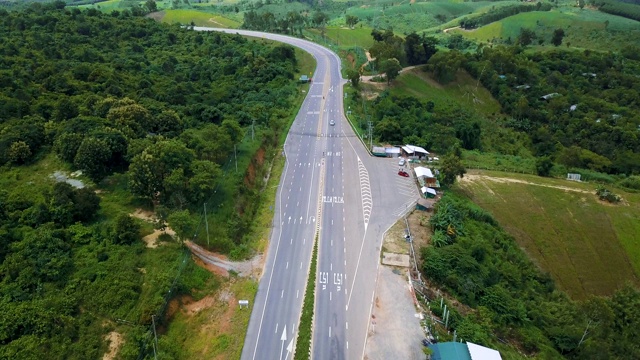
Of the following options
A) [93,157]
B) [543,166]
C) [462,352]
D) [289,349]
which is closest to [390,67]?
[543,166]

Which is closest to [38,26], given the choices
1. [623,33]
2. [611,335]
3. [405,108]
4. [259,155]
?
[259,155]

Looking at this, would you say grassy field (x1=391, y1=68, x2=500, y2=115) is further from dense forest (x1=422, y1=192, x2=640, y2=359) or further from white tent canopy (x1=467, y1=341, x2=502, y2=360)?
white tent canopy (x1=467, y1=341, x2=502, y2=360)

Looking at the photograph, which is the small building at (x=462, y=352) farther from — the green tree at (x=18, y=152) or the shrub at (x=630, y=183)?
the green tree at (x=18, y=152)

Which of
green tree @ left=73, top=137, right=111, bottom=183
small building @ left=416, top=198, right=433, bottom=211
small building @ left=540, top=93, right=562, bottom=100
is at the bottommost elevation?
small building @ left=416, top=198, right=433, bottom=211

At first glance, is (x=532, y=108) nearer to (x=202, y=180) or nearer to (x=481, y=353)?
(x=481, y=353)

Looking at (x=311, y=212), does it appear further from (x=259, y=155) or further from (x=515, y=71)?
(x=515, y=71)

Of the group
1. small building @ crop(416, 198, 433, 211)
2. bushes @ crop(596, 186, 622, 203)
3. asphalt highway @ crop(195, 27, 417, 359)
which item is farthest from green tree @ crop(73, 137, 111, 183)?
bushes @ crop(596, 186, 622, 203)

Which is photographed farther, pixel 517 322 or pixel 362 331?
pixel 517 322
